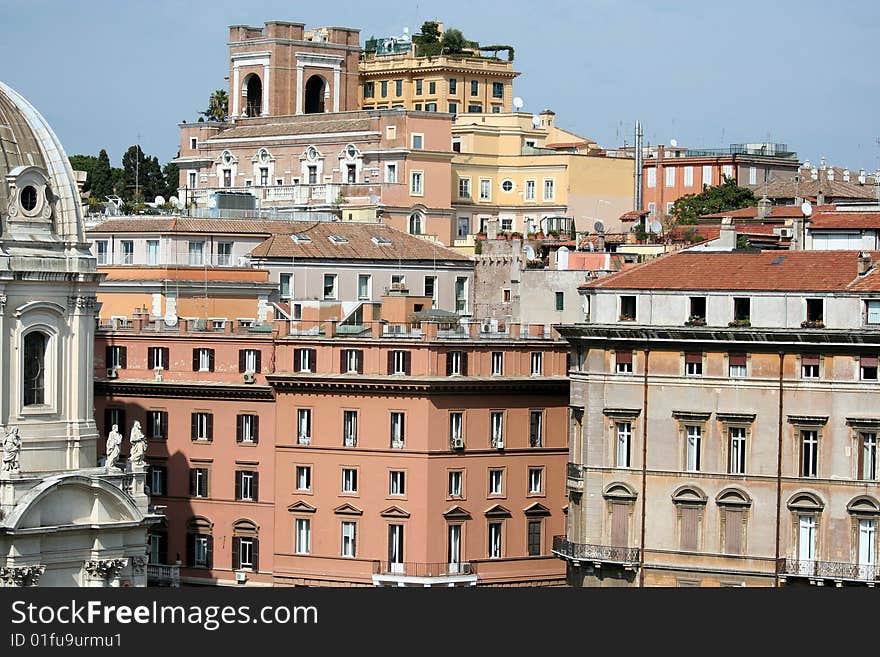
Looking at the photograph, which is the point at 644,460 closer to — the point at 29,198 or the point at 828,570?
the point at 828,570

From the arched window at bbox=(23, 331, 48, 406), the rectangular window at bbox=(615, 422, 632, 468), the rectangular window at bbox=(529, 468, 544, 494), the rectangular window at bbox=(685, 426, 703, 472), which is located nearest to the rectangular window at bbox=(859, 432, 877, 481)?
the rectangular window at bbox=(685, 426, 703, 472)

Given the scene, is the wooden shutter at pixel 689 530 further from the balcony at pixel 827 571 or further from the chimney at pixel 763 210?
the chimney at pixel 763 210

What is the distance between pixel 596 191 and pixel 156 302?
3763 cm

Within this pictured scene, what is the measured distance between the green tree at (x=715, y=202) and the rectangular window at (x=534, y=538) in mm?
38992

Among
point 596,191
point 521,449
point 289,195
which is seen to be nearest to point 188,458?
point 521,449

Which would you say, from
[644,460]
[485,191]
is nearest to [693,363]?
[644,460]

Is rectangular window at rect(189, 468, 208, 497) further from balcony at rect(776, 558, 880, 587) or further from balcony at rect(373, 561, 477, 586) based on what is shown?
balcony at rect(776, 558, 880, 587)

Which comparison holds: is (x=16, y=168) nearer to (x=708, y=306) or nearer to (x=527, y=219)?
(x=708, y=306)

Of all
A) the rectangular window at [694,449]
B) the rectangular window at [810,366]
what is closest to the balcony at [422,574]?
the rectangular window at [694,449]

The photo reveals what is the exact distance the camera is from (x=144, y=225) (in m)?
143

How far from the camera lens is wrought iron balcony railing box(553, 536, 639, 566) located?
110 m

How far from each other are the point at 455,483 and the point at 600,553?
31.8 feet

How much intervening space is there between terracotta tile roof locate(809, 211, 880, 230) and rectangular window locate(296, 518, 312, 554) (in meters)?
21.5

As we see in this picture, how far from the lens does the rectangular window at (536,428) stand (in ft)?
397
